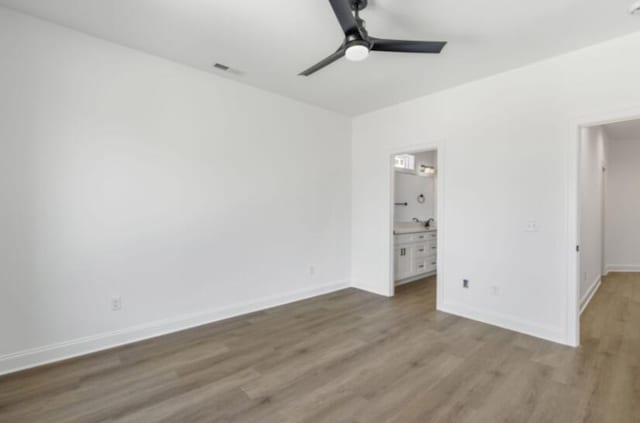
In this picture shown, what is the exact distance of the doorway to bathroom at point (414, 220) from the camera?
4902 millimetres

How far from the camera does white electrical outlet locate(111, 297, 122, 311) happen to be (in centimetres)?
284

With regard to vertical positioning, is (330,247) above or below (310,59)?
below

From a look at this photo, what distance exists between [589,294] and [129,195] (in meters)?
5.98

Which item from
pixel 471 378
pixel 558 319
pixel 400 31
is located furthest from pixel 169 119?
pixel 558 319

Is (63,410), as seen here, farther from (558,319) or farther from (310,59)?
(558,319)

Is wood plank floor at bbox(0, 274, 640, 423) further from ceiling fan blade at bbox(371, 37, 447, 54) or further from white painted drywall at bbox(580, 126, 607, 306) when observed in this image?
ceiling fan blade at bbox(371, 37, 447, 54)

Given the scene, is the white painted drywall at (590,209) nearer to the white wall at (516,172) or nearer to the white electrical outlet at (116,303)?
the white wall at (516,172)

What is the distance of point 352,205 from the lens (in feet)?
16.4

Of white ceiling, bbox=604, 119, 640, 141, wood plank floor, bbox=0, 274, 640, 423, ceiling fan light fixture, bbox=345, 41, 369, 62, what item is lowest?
wood plank floor, bbox=0, 274, 640, 423

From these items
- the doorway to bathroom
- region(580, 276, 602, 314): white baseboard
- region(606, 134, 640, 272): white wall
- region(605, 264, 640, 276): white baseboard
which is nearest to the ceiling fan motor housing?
the doorway to bathroom

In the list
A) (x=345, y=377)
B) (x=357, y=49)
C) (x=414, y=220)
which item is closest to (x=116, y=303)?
(x=345, y=377)

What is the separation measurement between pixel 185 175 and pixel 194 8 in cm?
157

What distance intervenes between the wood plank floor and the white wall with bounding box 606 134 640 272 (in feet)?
12.3

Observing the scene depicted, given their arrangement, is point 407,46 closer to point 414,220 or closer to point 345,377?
point 345,377
